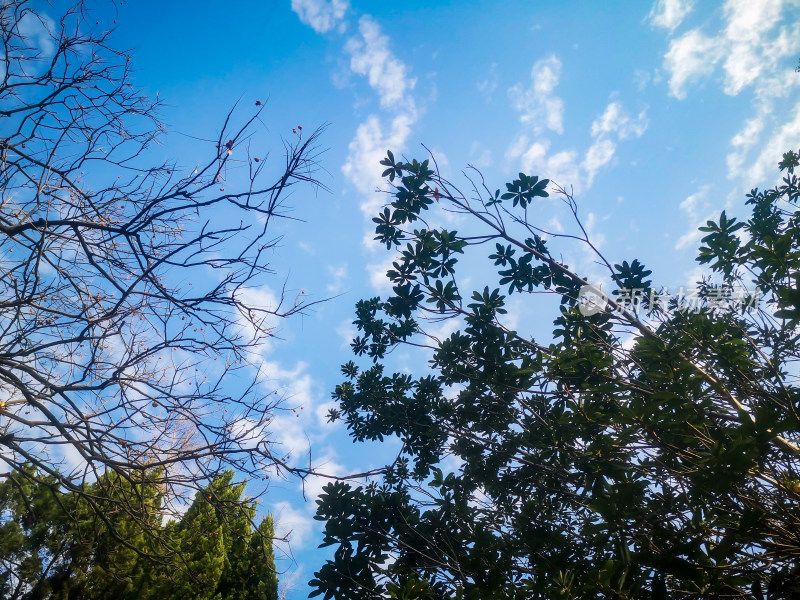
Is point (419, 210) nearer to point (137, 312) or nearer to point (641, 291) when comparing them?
point (641, 291)

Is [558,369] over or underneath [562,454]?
over

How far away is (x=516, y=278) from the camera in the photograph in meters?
5.29

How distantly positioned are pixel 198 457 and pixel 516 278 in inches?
162

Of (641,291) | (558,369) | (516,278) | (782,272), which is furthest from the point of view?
(516,278)

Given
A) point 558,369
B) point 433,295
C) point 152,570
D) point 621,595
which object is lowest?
point 152,570

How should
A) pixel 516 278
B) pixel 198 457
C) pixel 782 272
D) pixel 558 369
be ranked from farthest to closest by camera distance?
pixel 516 278 < pixel 558 369 < pixel 198 457 < pixel 782 272

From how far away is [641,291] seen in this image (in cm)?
466

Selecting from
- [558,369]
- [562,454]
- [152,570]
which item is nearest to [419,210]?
[558,369]

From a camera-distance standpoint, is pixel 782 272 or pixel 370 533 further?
pixel 370 533

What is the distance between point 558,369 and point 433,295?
6.74 ft

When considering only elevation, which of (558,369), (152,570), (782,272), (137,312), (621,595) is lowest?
(152,570)

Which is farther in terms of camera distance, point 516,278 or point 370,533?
point 516,278

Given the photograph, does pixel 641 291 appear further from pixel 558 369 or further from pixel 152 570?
pixel 152 570

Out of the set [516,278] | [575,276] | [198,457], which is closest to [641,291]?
[575,276]
